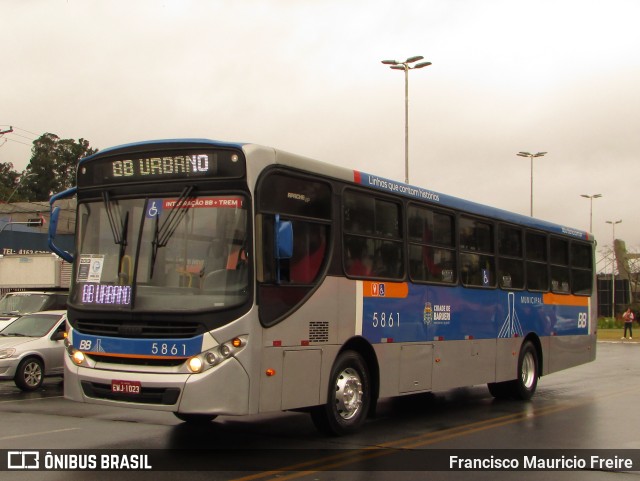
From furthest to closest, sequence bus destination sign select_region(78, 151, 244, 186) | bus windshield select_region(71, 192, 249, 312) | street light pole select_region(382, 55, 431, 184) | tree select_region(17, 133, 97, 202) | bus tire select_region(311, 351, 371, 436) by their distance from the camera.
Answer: tree select_region(17, 133, 97, 202)
street light pole select_region(382, 55, 431, 184)
bus tire select_region(311, 351, 371, 436)
bus destination sign select_region(78, 151, 244, 186)
bus windshield select_region(71, 192, 249, 312)

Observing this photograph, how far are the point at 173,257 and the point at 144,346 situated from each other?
3.17 ft

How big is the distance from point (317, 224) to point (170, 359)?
250cm

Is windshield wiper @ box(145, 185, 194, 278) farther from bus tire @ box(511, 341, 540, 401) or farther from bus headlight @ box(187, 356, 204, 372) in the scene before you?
bus tire @ box(511, 341, 540, 401)

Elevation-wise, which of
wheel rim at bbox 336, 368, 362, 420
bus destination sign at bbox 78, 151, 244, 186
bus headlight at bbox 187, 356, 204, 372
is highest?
bus destination sign at bbox 78, 151, 244, 186

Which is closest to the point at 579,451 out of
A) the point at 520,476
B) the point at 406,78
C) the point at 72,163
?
the point at 520,476

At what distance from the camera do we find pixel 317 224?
31.7ft

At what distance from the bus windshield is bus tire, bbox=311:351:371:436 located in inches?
80.6

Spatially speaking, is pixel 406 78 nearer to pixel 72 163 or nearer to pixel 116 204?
pixel 116 204

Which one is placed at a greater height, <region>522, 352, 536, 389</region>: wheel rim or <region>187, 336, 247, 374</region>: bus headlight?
<region>187, 336, 247, 374</region>: bus headlight

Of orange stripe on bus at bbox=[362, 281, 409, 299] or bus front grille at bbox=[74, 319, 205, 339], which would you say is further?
orange stripe on bus at bbox=[362, 281, 409, 299]

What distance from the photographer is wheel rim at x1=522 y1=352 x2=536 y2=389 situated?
14.8 m

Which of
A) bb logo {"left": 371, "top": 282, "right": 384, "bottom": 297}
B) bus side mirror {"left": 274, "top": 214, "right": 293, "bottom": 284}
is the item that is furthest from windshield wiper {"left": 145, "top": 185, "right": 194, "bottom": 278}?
bb logo {"left": 371, "top": 282, "right": 384, "bottom": 297}

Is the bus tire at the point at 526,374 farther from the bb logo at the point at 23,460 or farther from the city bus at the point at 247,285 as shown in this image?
the bb logo at the point at 23,460

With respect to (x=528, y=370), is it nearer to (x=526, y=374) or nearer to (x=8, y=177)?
(x=526, y=374)
